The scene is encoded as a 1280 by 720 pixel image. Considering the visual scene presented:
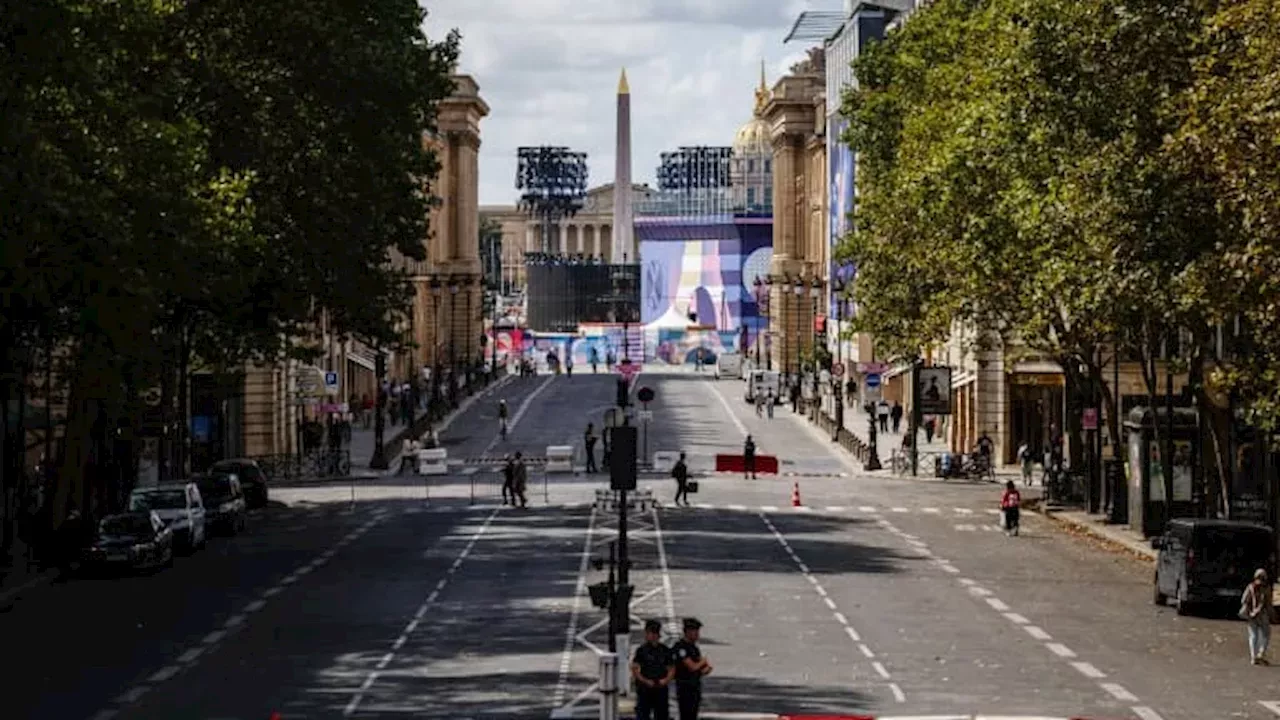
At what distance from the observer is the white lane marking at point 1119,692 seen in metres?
39.5

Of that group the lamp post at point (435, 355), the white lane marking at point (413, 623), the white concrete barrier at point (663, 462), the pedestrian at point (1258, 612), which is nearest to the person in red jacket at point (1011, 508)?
the white lane marking at point (413, 623)

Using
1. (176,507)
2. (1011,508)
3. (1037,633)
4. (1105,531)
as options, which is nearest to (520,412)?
(1105,531)

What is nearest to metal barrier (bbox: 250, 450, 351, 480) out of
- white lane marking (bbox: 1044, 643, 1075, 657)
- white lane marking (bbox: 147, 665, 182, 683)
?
white lane marking (bbox: 1044, 643, 1075, 657)

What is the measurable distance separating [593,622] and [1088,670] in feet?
31.9

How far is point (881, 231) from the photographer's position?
90.9m

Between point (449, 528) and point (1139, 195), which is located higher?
point (1139, 195)

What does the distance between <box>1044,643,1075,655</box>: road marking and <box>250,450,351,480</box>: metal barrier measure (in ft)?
193

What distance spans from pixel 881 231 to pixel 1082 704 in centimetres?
5281

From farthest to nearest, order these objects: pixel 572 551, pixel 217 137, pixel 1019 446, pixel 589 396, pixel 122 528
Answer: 1. pixel 589 396
2. pixel 1019 446
3. pixel 217 137
4. pixel 572 551
5. pixel 122 528

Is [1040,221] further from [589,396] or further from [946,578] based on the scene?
[589,396]

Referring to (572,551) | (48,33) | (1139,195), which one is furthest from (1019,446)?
(48,33)

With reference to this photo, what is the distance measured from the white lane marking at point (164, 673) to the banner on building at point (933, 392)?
194ft

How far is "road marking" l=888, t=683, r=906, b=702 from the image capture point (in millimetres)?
38875

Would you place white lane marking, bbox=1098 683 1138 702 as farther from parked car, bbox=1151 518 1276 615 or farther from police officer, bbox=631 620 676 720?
parked car, bbox=1151 518 1276 615
